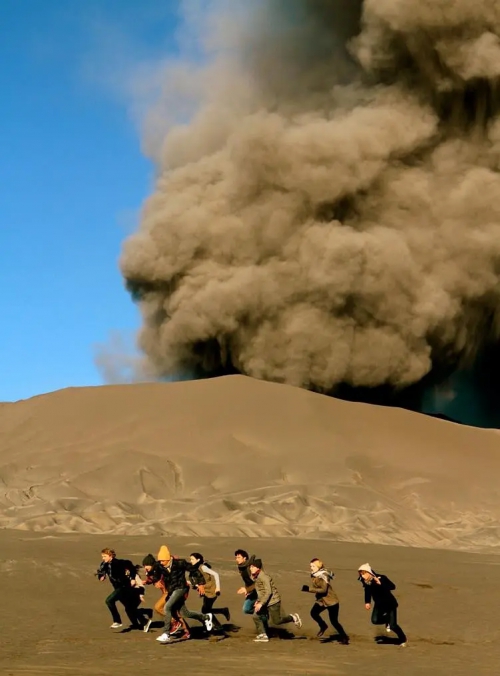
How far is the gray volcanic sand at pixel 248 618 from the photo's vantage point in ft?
31.5

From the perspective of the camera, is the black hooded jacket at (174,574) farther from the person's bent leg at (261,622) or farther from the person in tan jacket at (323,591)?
the person in tan jacket at (323,591)

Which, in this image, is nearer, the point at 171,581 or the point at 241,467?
the point at 171,581

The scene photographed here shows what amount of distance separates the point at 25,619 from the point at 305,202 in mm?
30012

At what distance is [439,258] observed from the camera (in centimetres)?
3984

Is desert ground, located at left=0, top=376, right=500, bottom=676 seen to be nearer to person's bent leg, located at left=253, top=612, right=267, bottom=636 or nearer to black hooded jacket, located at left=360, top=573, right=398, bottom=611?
person's bent leg, located at left=253, top=612, right=267, bottom=636

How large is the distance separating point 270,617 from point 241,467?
2121cm

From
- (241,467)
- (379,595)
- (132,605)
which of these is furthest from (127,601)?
(241,467)

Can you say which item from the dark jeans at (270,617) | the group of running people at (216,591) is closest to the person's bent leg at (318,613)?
the group of running people at (216,591)

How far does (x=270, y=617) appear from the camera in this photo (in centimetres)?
1126

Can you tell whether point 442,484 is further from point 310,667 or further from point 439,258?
point 310,667

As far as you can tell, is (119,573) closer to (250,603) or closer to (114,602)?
(114,602)

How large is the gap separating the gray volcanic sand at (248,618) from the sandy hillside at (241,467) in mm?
4194

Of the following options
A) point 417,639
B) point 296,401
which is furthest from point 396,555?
Result: point 296,401

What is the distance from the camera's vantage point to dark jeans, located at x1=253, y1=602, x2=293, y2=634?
441 inches
